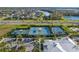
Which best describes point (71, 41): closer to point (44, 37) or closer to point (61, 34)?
point (61, 34)

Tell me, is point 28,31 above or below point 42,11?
below

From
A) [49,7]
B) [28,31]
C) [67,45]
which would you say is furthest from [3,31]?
[67,45]

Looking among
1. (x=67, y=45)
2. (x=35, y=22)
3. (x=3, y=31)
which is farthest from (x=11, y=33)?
(x=67, y=45)

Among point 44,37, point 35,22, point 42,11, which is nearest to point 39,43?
point 44,37

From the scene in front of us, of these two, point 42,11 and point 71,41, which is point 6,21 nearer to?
point 42,11

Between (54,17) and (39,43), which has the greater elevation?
(54,17)

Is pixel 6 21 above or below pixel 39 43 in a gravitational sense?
above

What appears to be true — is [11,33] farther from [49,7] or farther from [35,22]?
[49,7]
